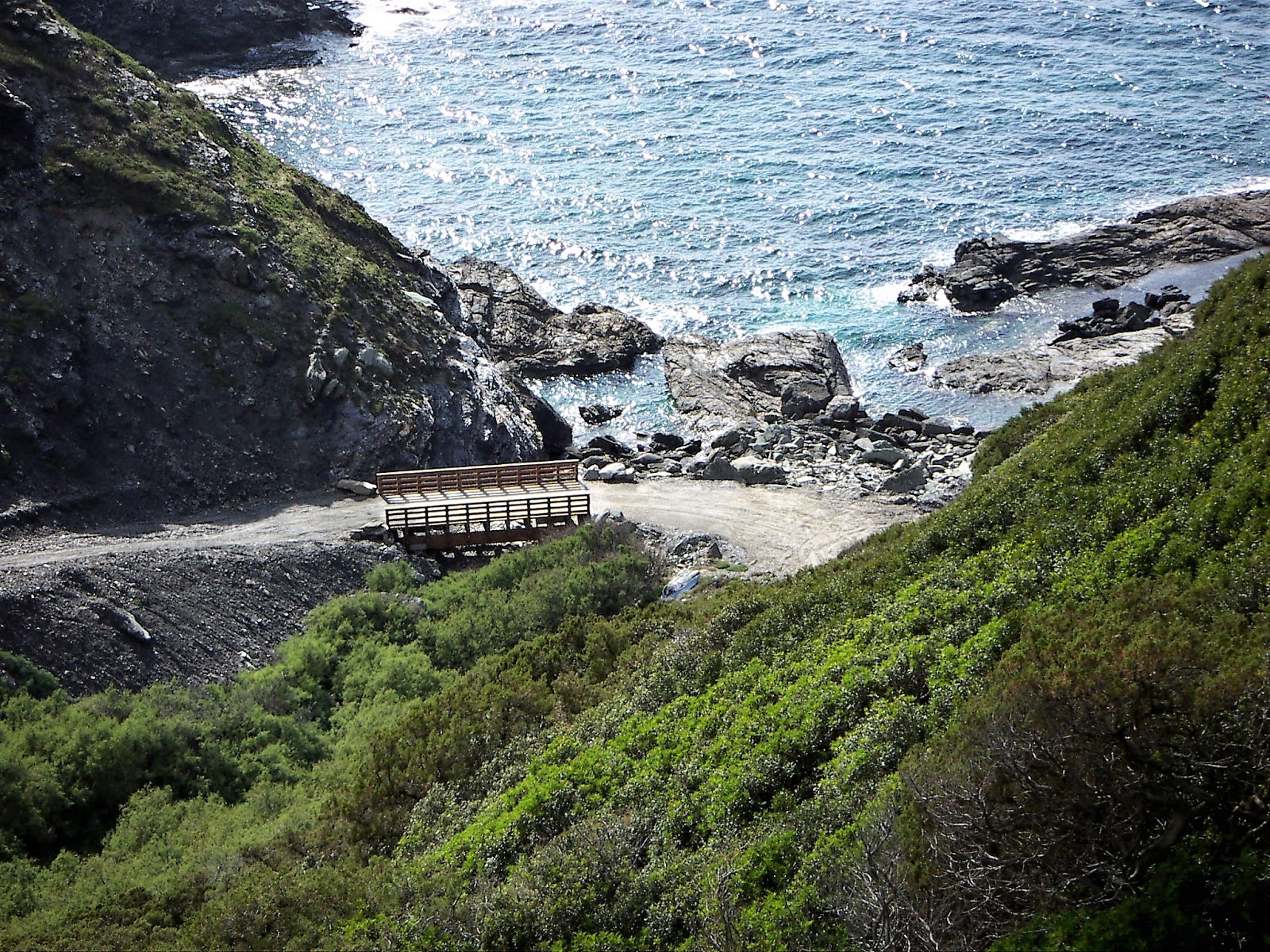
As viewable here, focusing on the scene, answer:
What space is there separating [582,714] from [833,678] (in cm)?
565

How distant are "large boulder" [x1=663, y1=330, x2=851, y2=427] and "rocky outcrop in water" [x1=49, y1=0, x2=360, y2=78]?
5587 centimetres

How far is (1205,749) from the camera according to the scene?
11.6 meters

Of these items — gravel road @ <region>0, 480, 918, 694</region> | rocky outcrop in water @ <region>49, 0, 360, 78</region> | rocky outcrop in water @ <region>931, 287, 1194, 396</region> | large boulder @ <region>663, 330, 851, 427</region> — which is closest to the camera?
gravel road @ <region>0, 480, 918, 694</region>

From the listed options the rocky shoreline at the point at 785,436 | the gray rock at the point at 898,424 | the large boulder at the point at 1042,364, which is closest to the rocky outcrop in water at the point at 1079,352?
the large boulder at the point at 1042,364

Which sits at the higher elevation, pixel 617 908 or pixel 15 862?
pixel 617 908

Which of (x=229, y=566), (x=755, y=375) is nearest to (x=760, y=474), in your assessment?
(x=755, y=375)

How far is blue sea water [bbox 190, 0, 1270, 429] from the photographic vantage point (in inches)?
2419

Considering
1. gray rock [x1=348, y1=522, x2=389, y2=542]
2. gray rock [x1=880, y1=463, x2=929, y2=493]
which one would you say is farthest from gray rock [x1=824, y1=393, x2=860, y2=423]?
gray rock [x1=348, y1=522, x2=389, y2=542]

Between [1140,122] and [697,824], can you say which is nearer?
[697,824]

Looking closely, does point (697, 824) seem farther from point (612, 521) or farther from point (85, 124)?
point (85, 124)

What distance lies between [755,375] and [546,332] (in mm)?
10805

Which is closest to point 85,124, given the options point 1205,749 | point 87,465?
point 87,465

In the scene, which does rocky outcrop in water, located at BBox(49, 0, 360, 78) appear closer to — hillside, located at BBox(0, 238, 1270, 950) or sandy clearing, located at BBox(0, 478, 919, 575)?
sandy clearing, located at BBox(0, 478, 919, 575)

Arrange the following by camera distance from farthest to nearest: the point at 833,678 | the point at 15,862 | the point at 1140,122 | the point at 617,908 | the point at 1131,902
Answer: the point at 1140,122, the point at 15,862, the point at 833,678, the point at 617,908, the point at 1131,902
